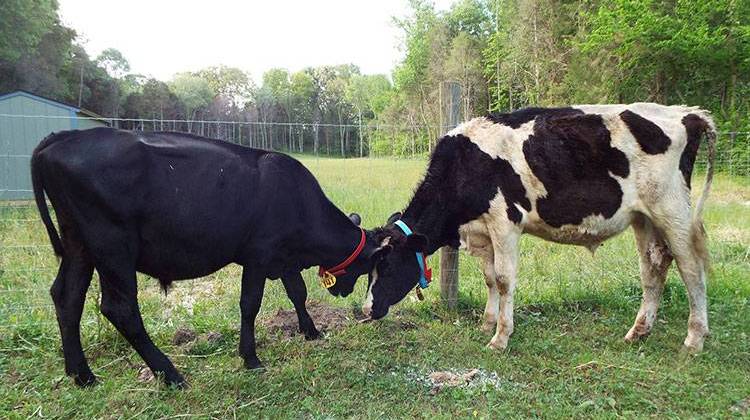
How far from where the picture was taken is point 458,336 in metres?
4.57

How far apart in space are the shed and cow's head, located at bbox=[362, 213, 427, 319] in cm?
412

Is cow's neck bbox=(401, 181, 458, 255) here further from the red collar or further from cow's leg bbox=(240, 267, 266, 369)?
cow's leg bbox=(240, 267, 266, 369)

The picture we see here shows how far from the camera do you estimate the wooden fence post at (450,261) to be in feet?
17.4

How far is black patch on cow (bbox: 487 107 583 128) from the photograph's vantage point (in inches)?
177

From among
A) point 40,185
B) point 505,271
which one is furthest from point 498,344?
point 40,185

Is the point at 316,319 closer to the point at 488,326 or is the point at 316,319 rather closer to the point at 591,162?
the point at 488,326

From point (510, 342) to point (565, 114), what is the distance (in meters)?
2.13

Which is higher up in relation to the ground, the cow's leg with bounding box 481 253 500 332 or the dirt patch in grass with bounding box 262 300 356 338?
the cow's leg with bounding box 481 253 500 332

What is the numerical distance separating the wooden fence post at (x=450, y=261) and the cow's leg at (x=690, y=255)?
77.1 inches

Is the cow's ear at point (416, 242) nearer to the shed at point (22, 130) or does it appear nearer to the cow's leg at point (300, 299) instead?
the cow's leg at point (300, 299)

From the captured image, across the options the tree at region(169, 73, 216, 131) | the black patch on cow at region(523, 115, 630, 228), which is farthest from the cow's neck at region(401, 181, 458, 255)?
the tree at region(169, 73, 216, 131)

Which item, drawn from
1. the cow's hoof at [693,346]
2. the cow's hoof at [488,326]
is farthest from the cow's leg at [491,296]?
the cow's hoof at [693,346]

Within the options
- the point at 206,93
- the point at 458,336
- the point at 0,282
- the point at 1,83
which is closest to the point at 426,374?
the point at 458,336

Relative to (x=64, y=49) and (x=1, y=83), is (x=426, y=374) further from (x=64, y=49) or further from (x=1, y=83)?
(x=64, y=49)
